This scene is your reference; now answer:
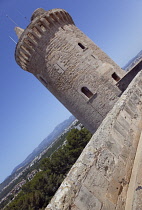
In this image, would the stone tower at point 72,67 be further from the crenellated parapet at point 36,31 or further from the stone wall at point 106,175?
the stone wall at point 106,175

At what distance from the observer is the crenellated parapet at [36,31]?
1058 cm

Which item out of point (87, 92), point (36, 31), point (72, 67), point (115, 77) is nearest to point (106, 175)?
point (87, 92)

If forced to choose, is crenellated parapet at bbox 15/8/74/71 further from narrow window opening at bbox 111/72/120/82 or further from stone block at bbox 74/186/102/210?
stone block at bbox 74/186/102/210

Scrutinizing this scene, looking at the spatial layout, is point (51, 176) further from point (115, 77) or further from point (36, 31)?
point (36, 31)

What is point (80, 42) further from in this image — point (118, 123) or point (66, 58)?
point (118, 123)

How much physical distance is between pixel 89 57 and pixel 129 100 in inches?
246

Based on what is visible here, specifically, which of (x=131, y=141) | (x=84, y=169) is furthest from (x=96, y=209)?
(x=131, y=141)

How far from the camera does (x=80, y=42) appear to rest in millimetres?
10750

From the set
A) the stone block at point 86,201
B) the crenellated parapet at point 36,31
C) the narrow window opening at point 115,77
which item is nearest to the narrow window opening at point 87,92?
the narrow window opening at point 115,77

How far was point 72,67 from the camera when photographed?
10281mm

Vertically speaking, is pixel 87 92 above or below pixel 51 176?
above

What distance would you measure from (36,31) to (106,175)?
9.49 meters

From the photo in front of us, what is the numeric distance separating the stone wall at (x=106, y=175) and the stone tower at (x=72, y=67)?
21.3ft

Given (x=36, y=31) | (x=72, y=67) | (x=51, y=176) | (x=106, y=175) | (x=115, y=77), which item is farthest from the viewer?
(x=51, y=176)
